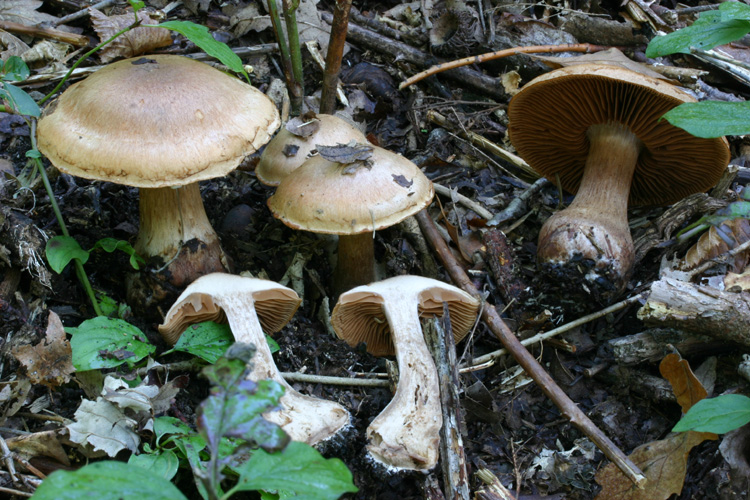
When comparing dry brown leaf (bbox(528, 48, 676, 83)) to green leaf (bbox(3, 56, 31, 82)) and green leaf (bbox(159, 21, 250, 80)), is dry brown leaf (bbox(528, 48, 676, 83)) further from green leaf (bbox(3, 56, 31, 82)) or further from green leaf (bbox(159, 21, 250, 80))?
green leaf (bbox(3, 56, 31, 82))

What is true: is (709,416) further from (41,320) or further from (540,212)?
(41,320)

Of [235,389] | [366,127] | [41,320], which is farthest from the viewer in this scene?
[366,127]

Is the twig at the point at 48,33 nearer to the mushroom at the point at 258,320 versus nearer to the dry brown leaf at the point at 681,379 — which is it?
the mushroom at the point at 258,320

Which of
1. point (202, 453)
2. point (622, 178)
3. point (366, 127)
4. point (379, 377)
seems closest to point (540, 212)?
point (622, 178)

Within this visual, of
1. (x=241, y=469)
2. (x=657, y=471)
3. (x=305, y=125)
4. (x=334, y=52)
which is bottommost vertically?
(x=657, y=471)

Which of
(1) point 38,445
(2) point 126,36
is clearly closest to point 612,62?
(2) point 126,36

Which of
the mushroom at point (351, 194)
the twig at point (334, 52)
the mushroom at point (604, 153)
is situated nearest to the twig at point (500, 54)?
the twig at point (334, 52)

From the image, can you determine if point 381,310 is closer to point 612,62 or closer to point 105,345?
point 105,345
